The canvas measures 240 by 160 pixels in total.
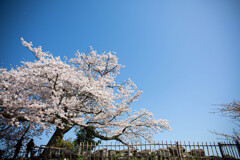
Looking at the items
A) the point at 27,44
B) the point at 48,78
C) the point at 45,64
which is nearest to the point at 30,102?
the point at 48,78

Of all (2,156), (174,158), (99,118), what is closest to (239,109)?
(174,158)

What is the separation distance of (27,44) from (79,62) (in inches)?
261

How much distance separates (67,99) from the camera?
28.9ft

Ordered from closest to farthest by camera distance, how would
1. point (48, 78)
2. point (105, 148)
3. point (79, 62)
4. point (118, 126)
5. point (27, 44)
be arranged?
point (105, 148), point (48, 78), point (27, 44), point (118, 126), point (79, 62)

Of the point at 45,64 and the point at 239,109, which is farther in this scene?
the point at 45,64

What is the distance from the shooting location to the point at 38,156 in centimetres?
754

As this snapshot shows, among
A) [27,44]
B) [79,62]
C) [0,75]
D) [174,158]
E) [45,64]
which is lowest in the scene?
[174,158]

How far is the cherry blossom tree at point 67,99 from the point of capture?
24.9ft

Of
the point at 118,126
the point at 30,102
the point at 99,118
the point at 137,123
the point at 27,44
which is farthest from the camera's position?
the point at 137,123

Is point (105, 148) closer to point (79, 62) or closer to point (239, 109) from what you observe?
point (239, 109)

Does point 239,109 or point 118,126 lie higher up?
point 239,109

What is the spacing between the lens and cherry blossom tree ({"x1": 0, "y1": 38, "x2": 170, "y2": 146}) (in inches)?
298

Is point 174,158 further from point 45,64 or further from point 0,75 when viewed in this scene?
point 0,75

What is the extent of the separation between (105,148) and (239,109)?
867 cm
